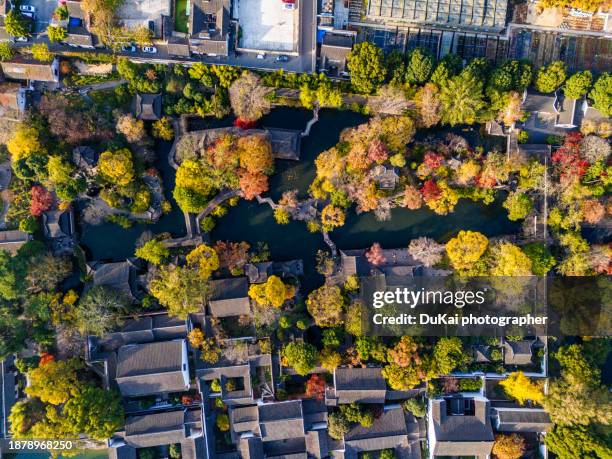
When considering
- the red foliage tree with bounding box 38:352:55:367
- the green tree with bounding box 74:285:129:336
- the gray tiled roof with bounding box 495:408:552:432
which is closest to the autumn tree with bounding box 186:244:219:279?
A: the green tree with bounding box 74:285:129:336

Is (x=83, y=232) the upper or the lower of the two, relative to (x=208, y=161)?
lower

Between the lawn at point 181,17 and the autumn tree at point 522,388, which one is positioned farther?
the lawn at point 181,17

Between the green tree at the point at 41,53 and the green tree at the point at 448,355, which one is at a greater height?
the green tree at the point at 41,53

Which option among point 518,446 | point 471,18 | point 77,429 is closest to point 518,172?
point 471,18

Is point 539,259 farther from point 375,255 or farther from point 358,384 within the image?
point 358,384

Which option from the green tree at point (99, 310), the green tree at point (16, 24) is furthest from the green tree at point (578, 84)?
the green tree at point (16, 24)

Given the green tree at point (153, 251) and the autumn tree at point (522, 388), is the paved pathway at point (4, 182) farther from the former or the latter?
the autumn tree at point (522, 388)

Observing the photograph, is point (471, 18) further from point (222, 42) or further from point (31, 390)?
point (31, 390)
